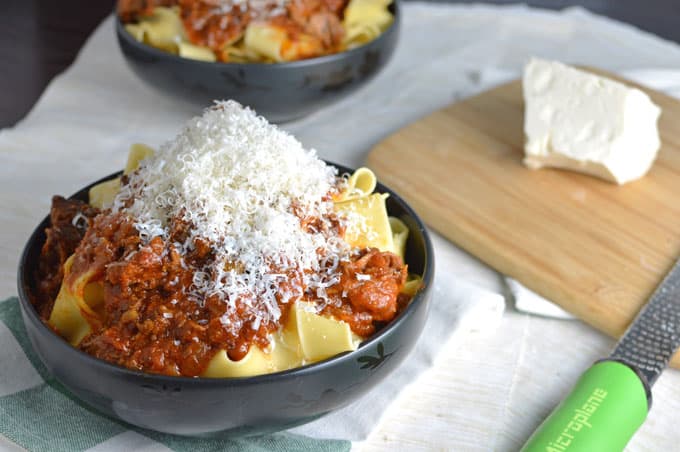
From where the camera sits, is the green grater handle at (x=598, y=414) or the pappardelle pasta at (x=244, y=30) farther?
the pappardelle pasta at (x=244, y=30)

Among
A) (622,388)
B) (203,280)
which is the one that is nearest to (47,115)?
(203,280)

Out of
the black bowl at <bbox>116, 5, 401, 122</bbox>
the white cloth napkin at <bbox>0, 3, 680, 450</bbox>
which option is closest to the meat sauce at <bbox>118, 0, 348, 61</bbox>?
the black bowl at <bbox>116, 5, 401, 122</bbox>

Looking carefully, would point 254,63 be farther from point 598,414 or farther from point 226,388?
point 598,414

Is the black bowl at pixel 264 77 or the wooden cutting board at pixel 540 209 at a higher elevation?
the black bowl at pixel 264 77

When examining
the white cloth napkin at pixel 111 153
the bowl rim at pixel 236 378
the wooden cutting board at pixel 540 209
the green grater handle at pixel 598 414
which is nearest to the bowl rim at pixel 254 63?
the white cloth napkin at pixel 111 153

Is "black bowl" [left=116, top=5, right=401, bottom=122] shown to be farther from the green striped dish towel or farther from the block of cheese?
the green striped dish towel

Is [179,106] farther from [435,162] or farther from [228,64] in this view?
[435,162]

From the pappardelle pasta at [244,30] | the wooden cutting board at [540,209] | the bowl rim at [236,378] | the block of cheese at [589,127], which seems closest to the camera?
the bowl rim at [236,378]

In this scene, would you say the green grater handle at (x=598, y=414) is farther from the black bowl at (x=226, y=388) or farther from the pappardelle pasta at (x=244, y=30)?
the pappardelle pasta at (x=244, y=30)
